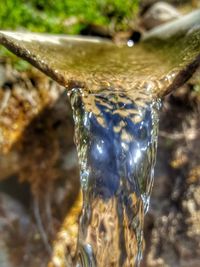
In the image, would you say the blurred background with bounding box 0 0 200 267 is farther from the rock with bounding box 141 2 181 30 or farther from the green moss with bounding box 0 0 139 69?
the rock with bounding box 141 2 181 30

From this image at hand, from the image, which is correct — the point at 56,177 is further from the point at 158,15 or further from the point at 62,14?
the point at 158,15

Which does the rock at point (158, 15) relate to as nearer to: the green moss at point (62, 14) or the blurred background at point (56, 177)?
the green moss at point (62, 14)

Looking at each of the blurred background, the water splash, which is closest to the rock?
the blurred background

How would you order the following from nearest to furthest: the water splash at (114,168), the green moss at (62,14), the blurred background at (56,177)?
1. the water splash at (114,168)
2. the blurred background at (56,177)
3. the green moss at (62,14)

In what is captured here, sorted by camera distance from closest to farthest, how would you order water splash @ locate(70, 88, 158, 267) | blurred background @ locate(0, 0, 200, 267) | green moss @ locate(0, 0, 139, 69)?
water splash @ locate(70, 88, 158, 267), blurred background @ locate(0, 0, 200, 267), green moss @ locate(0, 0, 139, 69)

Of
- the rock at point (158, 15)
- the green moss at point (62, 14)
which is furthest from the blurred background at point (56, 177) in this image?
the rock at point (158, 15)

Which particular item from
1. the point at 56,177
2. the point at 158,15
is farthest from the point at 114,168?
the point at 158,15
